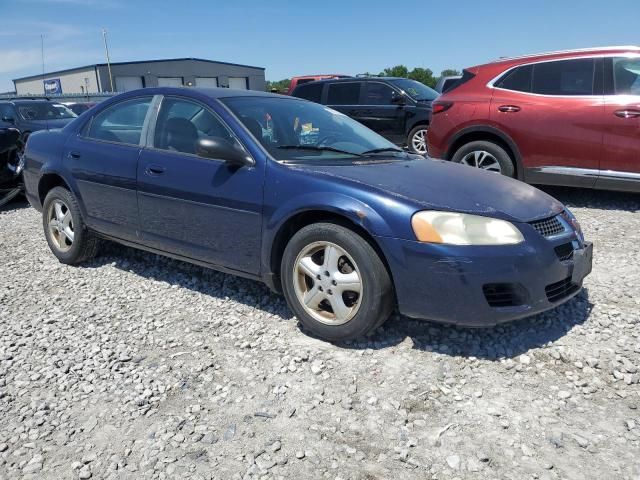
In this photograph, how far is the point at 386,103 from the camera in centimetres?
1040

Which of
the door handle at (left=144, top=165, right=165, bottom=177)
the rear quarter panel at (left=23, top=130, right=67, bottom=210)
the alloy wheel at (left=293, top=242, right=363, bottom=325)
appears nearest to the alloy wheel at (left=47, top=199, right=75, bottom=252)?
the rear quarter panel at (left=23, top=130, right=67, bottom=210)

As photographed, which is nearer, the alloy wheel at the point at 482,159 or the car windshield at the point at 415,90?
the alloy wheel at the point at 482,159

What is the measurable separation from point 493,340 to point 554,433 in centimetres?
85

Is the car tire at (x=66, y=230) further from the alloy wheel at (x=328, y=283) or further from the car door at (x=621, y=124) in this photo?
the car door at (x=621, y=124)

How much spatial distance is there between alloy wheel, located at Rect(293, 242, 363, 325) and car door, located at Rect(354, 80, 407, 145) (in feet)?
24.4

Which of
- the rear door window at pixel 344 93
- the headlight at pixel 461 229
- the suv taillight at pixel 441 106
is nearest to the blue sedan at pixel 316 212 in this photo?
the headlight at pixel 461 229

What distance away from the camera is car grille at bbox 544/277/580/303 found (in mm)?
2982

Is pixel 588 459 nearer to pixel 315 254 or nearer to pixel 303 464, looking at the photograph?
pixel 303 464

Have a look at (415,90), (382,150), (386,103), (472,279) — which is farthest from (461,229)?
(415,90)

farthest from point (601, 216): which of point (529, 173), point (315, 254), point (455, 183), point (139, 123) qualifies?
point (139, 123)

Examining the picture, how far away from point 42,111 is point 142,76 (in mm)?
43131

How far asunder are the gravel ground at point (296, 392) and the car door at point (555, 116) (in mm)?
2142

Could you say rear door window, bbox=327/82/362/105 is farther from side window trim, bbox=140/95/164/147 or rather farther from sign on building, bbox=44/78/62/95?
sign on building, bbox=44/78/62/95

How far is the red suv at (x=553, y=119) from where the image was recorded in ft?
18.4
